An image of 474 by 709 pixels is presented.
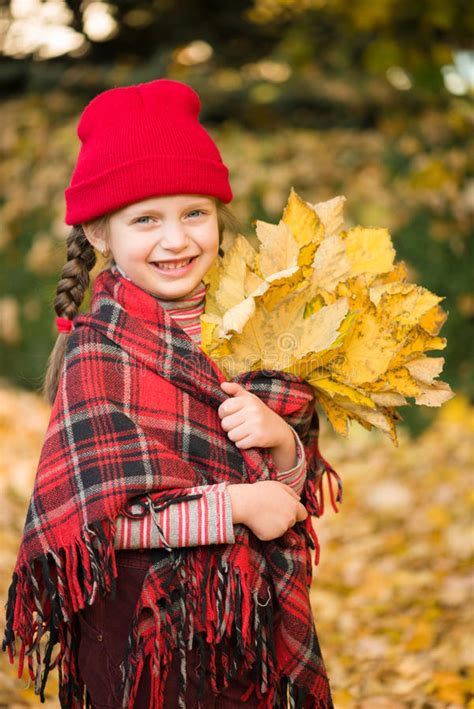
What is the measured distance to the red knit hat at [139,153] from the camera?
1906mm

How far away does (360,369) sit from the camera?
77.3 inches

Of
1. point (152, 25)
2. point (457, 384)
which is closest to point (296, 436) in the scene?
point (457, 384)

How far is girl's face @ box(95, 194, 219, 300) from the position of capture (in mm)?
1944

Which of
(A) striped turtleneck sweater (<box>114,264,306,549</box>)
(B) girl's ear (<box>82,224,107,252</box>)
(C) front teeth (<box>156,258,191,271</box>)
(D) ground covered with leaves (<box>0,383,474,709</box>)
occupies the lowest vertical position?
(D) ground covered with leaves (<box>0,383,474,709</box>)

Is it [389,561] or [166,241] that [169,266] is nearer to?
[166,241]

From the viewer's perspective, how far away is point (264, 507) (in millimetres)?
1871

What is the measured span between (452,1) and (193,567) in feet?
16.5

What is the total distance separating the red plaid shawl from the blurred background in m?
1.44

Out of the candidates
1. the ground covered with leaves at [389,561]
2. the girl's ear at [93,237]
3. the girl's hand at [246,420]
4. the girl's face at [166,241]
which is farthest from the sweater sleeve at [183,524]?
the ground covered with leaves at [389,561]

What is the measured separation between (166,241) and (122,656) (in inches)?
35.9

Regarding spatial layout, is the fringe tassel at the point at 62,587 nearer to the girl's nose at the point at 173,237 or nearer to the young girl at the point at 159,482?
the young girl at the point at 159,482

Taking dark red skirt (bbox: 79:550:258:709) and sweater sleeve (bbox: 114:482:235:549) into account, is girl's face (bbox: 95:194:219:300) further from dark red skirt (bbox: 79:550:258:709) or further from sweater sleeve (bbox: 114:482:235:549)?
dark red skirt (bbox: 79:550:258:709)

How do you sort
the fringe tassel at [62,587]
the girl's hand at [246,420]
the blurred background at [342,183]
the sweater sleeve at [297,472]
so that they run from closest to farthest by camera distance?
1. the fringe tassel at [62,587]
2. the girl's hand at [246,420]
3. the sweater sleeve at [297,472]
4. the blurred background at [342,183]

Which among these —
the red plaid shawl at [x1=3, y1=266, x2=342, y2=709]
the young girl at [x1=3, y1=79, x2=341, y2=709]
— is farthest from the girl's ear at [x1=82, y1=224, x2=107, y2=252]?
the red plaid shawl at [x1=3, y1=266, x2=342, y2=709]
